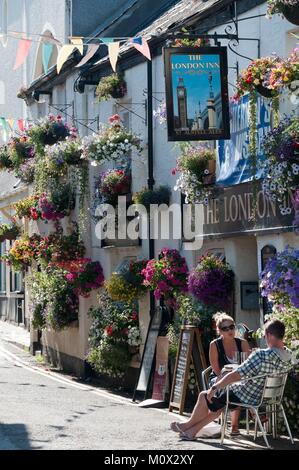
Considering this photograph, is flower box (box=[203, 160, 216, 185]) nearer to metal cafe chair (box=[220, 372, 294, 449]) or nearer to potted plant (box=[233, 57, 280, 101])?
potted plant (box=[233, 57, 280, 101])

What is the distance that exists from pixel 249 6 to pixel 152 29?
18.5ft

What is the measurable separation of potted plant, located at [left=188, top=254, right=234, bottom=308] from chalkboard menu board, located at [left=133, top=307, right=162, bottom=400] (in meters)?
1.63

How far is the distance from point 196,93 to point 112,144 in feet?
15.7

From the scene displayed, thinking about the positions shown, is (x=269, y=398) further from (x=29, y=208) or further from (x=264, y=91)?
(x=29, y=208)

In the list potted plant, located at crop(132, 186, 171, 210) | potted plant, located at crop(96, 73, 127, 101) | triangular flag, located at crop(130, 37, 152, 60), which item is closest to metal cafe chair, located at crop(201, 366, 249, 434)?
potted plant, located at crop(132, 186, 171, 210)

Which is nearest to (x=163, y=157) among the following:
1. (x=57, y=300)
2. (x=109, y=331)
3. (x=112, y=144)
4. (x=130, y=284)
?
(x=112, y=144)

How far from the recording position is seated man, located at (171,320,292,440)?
11336 mm

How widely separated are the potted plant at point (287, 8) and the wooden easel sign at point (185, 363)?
4.73 metres

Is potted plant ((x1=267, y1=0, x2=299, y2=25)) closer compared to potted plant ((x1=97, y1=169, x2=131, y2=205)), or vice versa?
potted plant ((x1=267, y1=0, x2=299, y2=25))

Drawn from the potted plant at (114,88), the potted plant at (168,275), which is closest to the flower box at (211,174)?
the potted plant at (168,275)

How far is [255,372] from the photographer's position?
1134 cm

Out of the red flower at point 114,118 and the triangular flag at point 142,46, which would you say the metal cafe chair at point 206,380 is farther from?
the red flower at point 114,118

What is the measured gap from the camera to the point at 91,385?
19.3m
